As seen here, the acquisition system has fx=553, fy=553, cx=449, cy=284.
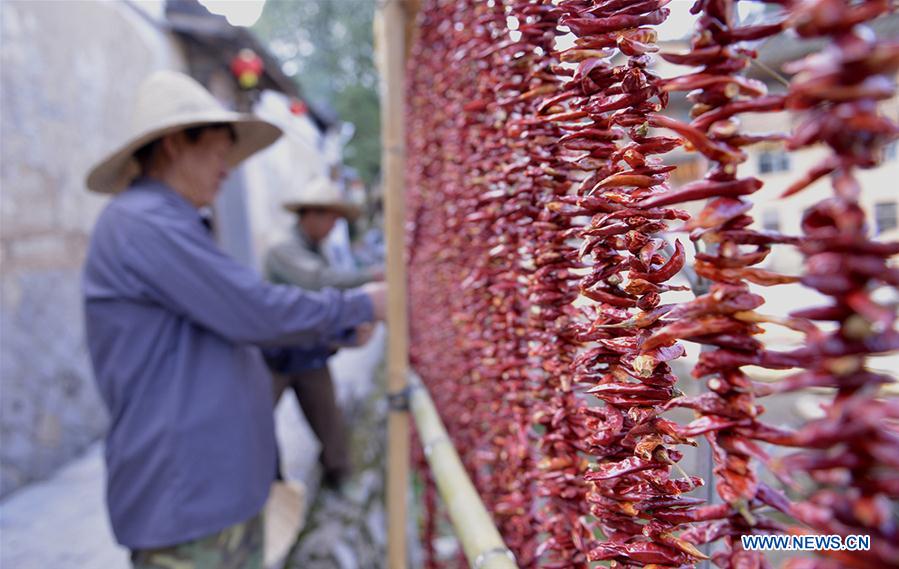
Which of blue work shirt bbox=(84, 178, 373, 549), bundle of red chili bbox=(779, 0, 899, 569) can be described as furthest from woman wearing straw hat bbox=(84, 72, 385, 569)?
bundle of red chili bbox=(779, 0, 899, 569)

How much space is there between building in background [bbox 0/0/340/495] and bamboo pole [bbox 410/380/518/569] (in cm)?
234

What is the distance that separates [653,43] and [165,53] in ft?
18.5

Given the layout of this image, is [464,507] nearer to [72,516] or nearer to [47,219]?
[72,516]

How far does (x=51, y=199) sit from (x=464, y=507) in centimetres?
331

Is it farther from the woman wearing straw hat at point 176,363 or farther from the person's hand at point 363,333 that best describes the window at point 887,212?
Answer: the woman wearing straw hat at point 176,363

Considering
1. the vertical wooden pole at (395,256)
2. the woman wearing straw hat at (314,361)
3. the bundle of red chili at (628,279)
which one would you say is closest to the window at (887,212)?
the woman wearing straw hat at (314,361)

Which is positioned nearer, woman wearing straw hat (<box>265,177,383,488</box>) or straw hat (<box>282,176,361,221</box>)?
woman wearing straw hat (<box>265,177,383,488</box>)

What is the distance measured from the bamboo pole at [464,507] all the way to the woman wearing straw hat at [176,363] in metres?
0.53

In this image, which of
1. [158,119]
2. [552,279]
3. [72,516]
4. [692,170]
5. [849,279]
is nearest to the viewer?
[849,279]

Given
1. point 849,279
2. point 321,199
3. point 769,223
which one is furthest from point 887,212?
point 849,279

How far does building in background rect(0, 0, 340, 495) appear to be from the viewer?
288 centimetres

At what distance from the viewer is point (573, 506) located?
807mm

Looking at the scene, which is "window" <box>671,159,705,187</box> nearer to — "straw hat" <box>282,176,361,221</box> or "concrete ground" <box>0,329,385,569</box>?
"straw hat" <box>282,176,361,221</box>

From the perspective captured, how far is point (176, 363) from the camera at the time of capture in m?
1.64
